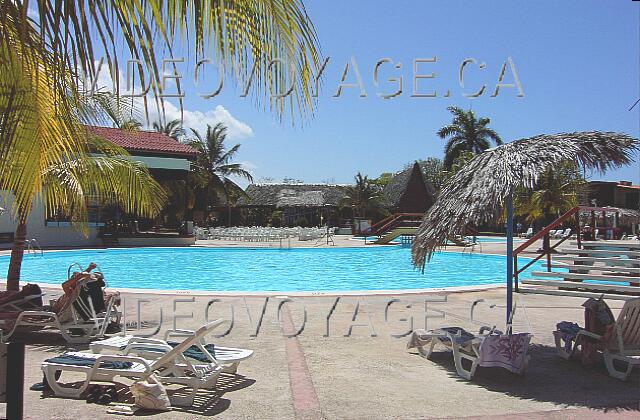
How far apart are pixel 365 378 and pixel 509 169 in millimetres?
2754

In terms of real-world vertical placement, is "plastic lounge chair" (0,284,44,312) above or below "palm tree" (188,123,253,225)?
below

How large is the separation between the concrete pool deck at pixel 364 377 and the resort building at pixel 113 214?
21.0 m

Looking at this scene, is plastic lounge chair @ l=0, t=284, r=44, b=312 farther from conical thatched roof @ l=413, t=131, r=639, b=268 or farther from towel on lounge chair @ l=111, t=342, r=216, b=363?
conical thatched roof @ l=413, t=131, r=639, b=268

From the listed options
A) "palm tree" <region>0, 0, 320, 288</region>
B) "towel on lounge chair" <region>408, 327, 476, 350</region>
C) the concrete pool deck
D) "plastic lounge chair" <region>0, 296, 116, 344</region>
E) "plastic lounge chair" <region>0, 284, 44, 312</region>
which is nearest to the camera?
"palm tree" <region>0, 0, 320, 288</region>

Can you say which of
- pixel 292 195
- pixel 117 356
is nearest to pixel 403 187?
pixel 292 195

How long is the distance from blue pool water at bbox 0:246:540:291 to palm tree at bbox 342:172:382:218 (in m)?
15.3

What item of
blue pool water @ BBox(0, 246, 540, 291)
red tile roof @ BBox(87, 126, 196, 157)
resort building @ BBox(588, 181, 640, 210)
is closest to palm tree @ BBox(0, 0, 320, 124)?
blue pool water @ BBox(0, 246, 540, 291)

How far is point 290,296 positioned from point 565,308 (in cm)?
492

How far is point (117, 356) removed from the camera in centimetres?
528

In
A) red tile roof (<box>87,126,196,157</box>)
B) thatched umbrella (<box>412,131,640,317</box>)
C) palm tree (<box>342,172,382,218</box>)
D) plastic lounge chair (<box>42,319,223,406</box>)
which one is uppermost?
red tile roof (<box>87,126,196,157</box>)

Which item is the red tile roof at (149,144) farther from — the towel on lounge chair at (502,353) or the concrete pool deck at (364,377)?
the towel on lounge chair at (502,353)

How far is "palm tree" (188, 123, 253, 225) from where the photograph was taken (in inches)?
1731

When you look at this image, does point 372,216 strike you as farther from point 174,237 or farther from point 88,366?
point 88,366

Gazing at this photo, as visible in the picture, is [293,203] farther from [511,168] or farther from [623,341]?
[623,341]
